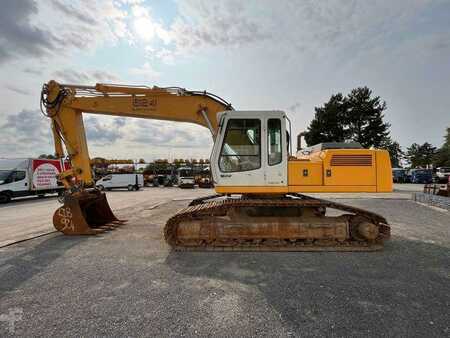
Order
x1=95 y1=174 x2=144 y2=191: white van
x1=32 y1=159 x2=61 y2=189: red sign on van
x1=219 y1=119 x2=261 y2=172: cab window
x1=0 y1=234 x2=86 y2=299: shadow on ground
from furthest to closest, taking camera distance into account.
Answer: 1. x1=95 y1=174 x2=144 y2=191: white van
2. x1=32 y1=159 x2=61 y2=189: red sign on van
3. x1=219 y1=119 x2=261 y2=172: cab window
4. x1=0 y1=234 x2=86 y2=299: shadow on ground

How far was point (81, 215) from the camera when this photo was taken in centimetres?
653

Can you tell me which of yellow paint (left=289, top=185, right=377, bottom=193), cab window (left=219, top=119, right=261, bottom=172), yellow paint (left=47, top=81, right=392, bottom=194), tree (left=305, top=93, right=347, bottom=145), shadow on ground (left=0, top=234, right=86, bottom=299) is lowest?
shadow on ground (left=0, top=234, right=86, bottom=299)

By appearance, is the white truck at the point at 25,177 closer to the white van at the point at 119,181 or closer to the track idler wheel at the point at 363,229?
the white van at the point at 119,181

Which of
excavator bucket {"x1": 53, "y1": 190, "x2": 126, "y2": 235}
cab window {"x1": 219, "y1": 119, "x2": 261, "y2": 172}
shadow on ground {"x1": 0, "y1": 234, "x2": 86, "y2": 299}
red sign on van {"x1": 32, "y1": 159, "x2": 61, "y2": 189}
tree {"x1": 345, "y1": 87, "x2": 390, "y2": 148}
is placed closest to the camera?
shadow on ground {"x1": 0, "y1": 234, "x2": 86, "y2": 299}

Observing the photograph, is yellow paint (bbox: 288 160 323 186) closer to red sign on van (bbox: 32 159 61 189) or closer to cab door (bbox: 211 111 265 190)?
cab door (bbox: 211 111 265 190)

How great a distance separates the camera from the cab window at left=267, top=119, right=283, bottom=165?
17.5ft

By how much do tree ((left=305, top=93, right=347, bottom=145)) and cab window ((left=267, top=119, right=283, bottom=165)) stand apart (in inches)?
1245

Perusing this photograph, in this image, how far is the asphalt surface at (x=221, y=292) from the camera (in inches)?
106

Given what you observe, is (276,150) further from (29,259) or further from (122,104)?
(29,259)

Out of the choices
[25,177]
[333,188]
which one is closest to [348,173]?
[333,188]

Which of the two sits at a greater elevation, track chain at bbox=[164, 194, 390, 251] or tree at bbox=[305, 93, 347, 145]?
tree at bbox=[305, 93, 347, 145]

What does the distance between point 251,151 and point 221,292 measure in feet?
10.2

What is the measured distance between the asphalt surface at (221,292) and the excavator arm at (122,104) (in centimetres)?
355

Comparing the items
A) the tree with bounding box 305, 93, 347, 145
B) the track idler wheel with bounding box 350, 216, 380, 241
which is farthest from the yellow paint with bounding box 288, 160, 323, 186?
the tree with bounding box 305, 93, 347, 145
